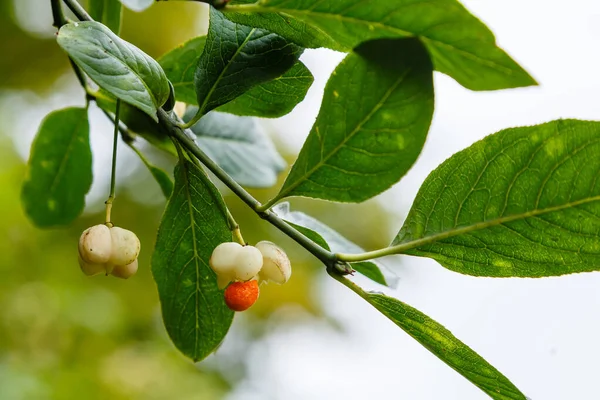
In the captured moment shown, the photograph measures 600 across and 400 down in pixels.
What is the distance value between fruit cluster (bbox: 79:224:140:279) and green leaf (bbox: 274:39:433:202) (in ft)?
0.55

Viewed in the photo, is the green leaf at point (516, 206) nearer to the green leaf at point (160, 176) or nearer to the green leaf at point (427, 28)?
the green leaf at point (427, 28)

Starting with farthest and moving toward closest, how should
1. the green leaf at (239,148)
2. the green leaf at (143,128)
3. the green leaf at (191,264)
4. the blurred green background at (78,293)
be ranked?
the blurred green background at (78,293), the green leaf at (239,148), the green leaf at (143,128), the green leaf at (191,264)

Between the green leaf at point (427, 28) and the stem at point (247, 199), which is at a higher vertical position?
the green leaf at point (427, 28)

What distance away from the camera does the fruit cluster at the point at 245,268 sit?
1.96 ft

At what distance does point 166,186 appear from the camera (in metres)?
0.90

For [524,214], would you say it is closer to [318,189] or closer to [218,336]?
[318,189]

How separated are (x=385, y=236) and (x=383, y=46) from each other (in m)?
3.66

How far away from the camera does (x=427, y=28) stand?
17.5 inches

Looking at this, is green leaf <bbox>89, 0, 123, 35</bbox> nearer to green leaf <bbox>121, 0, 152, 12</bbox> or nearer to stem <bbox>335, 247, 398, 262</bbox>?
green leaf <bbox>121, 0, 152, 12</bbox>

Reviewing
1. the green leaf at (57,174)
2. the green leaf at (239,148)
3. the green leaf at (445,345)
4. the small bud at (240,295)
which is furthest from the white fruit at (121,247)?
the green leaf at (57,174)

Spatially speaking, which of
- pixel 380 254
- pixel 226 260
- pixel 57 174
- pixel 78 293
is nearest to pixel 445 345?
pixel 380 254

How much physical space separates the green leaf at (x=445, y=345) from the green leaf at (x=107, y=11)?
0.50m

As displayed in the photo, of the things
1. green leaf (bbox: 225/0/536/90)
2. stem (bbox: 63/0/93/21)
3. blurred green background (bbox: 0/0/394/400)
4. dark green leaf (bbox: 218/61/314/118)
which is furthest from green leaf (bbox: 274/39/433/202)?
blurred green background (bbox: 0/0/394/400)

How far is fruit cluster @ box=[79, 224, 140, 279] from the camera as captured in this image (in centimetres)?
63
